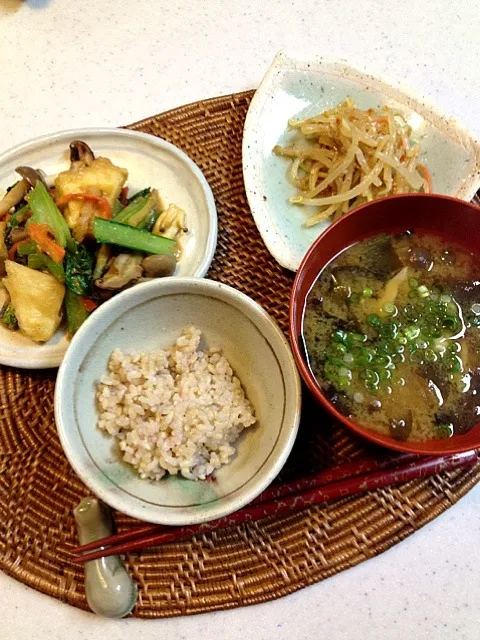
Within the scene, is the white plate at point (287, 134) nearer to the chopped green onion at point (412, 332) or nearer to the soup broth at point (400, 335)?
the soup broth at point (400, 335)

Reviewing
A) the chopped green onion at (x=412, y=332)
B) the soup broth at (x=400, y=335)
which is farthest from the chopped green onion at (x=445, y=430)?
the chopped green onion at (x=412, y=332)

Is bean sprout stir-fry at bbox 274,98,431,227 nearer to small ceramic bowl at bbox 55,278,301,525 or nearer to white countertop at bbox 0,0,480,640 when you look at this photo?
white countertop at bbox 0,0,480,640

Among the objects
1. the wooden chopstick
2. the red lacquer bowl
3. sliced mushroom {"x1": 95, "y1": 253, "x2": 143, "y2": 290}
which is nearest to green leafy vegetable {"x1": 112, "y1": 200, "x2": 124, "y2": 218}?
sliced mushroom {"x1": 95, "y1": 253, "x2": 143, "y2": 290}

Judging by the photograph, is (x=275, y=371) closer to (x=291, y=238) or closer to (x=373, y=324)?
(x=373, y=324)

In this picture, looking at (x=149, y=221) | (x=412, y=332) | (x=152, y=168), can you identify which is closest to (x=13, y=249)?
(x=149, y=221)

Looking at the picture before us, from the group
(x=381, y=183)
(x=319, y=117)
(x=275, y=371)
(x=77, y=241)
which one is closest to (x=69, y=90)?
(x=77, y=241)
